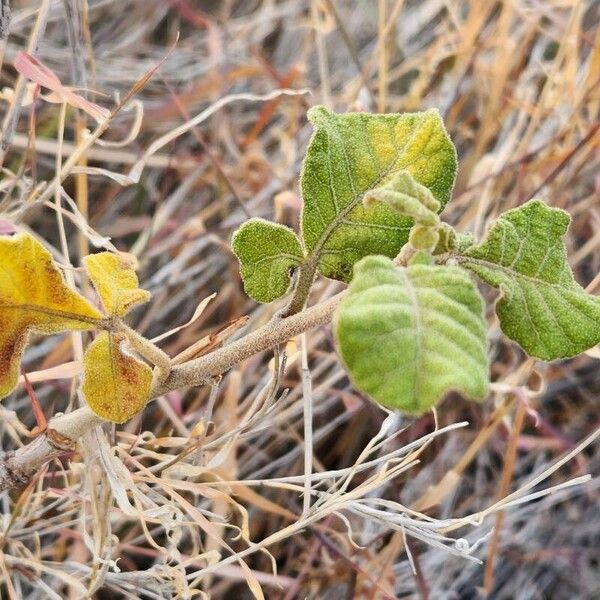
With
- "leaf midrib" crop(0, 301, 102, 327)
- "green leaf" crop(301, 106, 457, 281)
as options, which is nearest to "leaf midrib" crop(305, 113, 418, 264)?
"green leaf" crop(301, 106, 457, 281)

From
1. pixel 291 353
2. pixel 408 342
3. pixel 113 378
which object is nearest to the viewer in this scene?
pixel 408 342

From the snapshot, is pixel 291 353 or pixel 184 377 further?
pixel 291 353

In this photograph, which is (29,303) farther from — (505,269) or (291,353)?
(291,353)

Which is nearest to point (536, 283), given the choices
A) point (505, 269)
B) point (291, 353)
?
point (505, 269)

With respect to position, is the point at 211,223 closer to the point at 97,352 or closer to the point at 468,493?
the point at 468,493

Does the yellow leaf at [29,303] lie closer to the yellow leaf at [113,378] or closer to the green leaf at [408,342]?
the yellow leaf at [113,378]

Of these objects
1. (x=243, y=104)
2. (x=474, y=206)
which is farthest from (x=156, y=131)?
(x=474, y=206)

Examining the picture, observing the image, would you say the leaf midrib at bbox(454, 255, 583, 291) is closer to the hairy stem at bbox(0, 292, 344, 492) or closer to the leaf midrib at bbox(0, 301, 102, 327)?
the hairy stem at bbox(0, 292, 344, 492)
